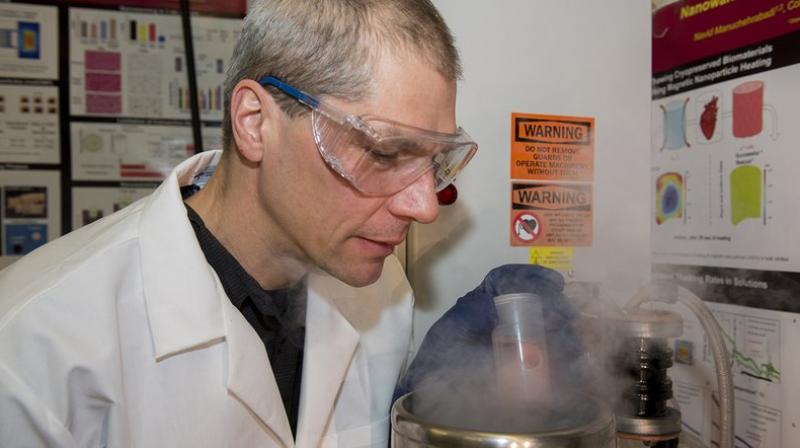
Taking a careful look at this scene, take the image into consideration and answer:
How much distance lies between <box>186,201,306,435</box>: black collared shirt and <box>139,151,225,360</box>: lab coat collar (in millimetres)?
72

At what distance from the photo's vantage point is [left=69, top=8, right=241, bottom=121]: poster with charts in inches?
94.2

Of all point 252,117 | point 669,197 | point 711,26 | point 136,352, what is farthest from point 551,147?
point 136,352

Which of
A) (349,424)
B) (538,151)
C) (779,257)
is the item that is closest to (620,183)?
(538,151)

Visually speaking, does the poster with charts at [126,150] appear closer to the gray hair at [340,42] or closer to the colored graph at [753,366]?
the gray hair at [340,42]

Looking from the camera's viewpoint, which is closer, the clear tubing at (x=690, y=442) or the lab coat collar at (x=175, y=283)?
the lab coat collar at (x=175, y=283)

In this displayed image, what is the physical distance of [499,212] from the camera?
4.65ft

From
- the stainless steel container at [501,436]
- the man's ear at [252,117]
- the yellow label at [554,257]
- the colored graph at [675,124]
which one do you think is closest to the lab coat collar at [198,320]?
the man's ear at [252,117]

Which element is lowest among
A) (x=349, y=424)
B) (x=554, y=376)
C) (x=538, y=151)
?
(x=349, y=424)

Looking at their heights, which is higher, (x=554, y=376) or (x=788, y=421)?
(x=554, y=376)

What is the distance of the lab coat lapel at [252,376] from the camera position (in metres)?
1.12

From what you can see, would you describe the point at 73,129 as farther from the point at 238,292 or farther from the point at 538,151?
the point at 538,151

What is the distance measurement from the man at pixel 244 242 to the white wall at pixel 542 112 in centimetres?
24

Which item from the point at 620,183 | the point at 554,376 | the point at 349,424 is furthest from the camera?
the point at 620,183

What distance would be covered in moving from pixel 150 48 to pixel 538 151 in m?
1.73
